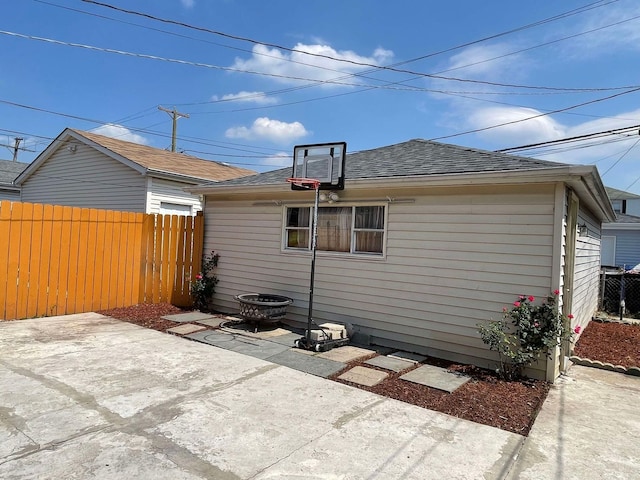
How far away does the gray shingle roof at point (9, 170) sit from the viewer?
56.8 ft

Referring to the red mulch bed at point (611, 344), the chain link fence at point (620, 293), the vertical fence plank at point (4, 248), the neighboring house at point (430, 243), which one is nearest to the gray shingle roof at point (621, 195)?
the chain link fence at point (620, 293)

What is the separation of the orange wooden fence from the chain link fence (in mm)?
10618

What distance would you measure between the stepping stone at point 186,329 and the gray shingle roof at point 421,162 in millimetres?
2850

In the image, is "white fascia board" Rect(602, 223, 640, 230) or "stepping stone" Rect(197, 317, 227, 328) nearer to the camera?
"stepping stone" Rect(197, 317, 227, 328)

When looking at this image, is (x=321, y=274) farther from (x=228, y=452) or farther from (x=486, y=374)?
(x=228, y=452)

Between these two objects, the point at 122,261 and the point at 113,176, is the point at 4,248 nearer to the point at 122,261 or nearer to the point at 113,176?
the point at 122,261

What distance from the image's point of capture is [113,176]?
12023 mm

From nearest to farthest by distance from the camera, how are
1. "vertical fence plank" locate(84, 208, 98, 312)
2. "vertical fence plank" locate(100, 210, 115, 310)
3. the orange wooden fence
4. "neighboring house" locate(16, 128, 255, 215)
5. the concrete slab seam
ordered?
the concrete slab seam
the orange wooden fence
"vertical fence plank" locate(84, 208, 98, 312)
"vertical fence plank" locate(100, 210, 115, 310)
"neighboring house" locate(16, 128, 255, 215)

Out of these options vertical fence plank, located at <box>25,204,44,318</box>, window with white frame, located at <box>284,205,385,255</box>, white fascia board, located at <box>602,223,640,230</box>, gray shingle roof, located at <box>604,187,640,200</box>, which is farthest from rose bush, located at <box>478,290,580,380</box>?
gray shingle roof, located at <box>604,187,640,200</box>

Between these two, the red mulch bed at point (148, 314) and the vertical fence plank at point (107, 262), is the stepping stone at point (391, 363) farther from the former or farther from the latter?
the vertical fence plank at point (107, 262)

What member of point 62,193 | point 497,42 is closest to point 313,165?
point 497,42

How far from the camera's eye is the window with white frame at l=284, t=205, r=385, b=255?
637 centimetres

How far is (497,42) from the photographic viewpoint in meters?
9.65

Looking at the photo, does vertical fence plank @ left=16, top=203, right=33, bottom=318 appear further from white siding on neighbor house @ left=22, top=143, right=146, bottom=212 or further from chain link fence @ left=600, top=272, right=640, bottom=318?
chain link fence @ left=600, top=272, right=640, bottom=318
